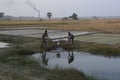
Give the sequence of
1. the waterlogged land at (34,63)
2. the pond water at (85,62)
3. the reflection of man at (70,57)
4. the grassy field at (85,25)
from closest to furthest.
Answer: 1. the waterlogged land at (34,63)
2. the pond water at (85,62)
3. the reflection of man at (70,57)
4. the grassy field at (85,25)

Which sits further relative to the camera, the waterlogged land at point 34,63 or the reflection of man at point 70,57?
the reflection of man at point 70,57

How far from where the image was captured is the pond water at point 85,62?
48.1 feet

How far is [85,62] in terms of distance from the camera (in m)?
18.4

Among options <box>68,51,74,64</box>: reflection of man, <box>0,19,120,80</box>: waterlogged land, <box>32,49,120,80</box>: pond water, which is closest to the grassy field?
<box>0,19,120,80</box>: waterlogged land

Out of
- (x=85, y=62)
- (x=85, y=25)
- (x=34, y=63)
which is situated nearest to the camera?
(x=34, y=63)

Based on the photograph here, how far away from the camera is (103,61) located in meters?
18.7

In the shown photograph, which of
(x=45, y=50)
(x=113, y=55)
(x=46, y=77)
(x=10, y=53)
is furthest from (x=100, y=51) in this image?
(x=46, y=77)

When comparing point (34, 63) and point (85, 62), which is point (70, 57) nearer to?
point (85, 62)

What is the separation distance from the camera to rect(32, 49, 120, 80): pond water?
577 inches

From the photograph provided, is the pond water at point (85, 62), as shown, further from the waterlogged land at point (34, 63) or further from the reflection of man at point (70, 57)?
the waterlogged land at point (34, 63)

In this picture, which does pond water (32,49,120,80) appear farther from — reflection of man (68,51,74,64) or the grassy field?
the grassy field

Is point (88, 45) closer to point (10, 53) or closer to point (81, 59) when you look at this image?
point (81, 59)

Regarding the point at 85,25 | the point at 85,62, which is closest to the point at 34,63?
the point at 85,62

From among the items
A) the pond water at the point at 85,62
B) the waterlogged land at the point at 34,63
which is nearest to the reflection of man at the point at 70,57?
the pond water at the point at 85,62
